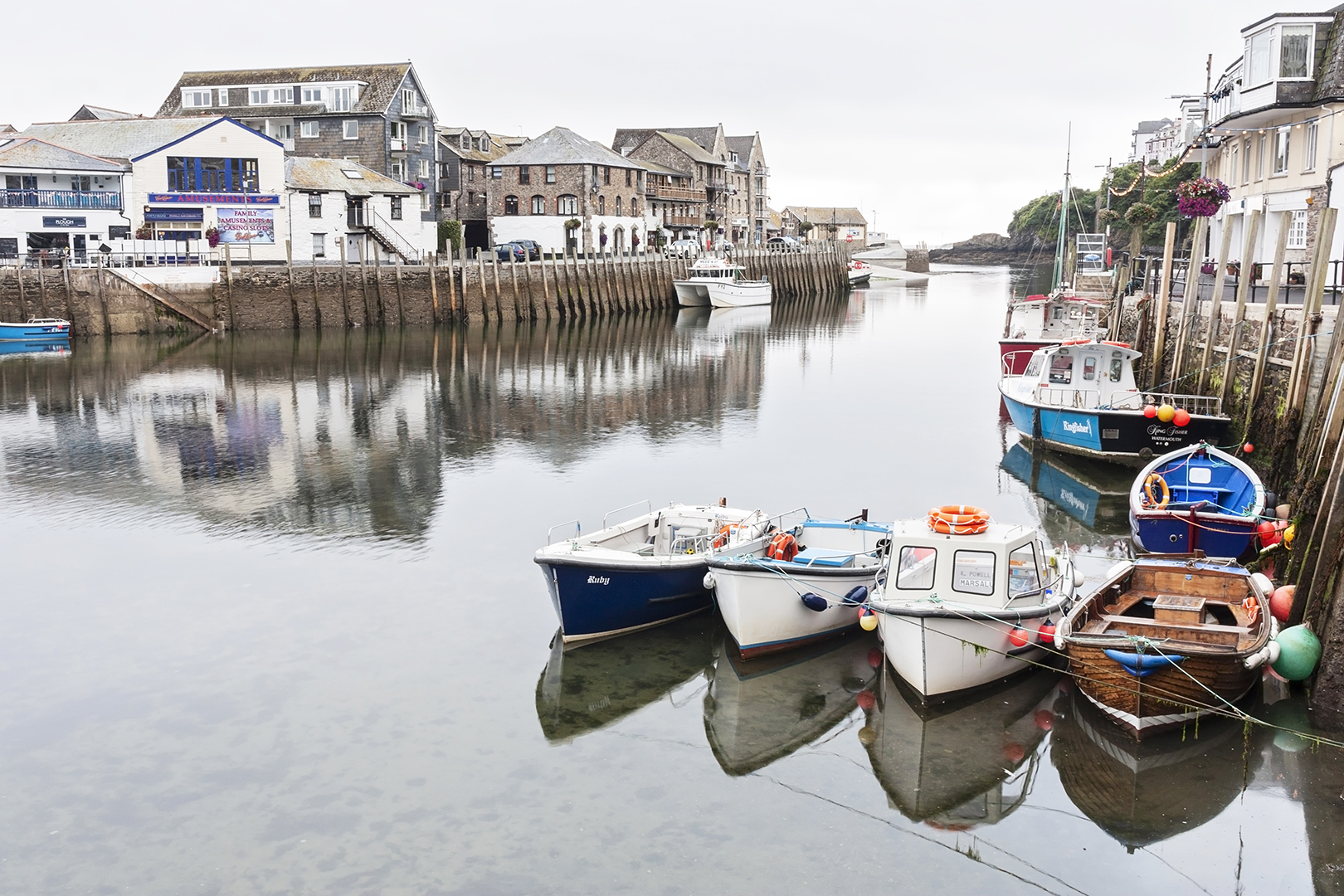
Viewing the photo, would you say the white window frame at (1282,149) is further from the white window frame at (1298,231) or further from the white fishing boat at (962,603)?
the white fishing boat at (962,603)

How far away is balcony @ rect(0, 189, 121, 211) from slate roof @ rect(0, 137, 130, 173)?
1.11m

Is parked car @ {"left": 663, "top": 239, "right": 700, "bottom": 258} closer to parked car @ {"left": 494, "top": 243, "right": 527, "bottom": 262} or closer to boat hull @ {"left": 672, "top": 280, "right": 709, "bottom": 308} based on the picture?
boat hull @ {"left": 672, "top": 280, "right": 709, "bottom": 308}

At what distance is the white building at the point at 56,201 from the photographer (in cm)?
5406

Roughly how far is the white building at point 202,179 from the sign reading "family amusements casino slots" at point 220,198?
4cm

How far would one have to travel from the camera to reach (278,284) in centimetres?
5544

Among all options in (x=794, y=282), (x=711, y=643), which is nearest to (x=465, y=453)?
(x=711, y=643)

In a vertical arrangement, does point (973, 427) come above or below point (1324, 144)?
below

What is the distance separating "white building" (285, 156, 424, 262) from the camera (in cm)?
6203

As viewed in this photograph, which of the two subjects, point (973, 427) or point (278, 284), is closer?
point (973, 427)

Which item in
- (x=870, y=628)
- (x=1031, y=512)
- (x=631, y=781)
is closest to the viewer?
(x=631, y=781)

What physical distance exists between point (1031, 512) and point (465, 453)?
531 inches

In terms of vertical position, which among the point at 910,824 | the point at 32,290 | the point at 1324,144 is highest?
the point at 1324,144

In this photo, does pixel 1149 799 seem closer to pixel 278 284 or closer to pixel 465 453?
pixel 465 453

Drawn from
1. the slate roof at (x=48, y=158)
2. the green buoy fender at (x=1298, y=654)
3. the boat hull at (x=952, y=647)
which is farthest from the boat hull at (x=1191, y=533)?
the slate roof at (x=48, y=158)
